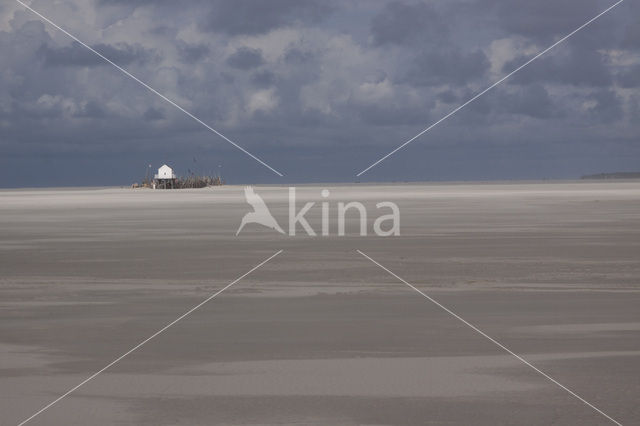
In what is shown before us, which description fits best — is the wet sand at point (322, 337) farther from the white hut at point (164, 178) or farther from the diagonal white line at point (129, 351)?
the white hut at point (164, 178)

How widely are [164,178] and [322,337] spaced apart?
174 m

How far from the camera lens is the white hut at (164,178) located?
176 m

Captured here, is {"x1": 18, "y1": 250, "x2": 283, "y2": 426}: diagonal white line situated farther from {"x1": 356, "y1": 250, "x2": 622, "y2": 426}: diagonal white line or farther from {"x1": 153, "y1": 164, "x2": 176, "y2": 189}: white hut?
{"x1": 153, "y1": 164, "x2": 176, "y2": 189}: white hut

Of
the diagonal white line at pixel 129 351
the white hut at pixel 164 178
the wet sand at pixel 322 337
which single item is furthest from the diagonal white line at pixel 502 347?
the white hut at pixel 164 178

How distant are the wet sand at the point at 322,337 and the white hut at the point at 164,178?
490 ft

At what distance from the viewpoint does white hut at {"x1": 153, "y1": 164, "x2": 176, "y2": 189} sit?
6941 inches

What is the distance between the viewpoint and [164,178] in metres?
185

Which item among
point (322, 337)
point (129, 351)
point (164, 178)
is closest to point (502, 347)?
point (322, 337)

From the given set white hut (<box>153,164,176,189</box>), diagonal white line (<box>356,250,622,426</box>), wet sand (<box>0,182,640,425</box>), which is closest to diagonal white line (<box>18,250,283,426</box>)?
wet sand (<box>0,182,640,425</box>)

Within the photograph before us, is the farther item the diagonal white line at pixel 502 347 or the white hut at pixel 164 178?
the white hut at pixel 164 178

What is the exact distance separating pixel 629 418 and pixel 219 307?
875 centimetres

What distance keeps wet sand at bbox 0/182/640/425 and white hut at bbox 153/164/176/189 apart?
149456 millimetres

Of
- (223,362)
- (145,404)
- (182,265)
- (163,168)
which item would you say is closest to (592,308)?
(223,362)

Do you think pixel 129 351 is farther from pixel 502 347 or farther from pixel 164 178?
pixel 164 178
